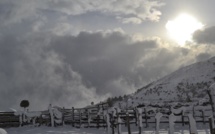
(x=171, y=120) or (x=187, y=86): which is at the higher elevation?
(x=187, y=86)

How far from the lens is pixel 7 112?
1458 inches

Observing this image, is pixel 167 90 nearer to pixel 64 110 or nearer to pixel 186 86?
pixel 186 86

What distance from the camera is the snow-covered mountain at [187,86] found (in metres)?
80.5

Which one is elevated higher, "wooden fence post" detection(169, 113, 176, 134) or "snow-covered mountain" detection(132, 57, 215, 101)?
"snow-covered mountain" detection(132, 57, 215, 101)

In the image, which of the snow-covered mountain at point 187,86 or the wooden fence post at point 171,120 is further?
the snow-covered mountain at point 187,86

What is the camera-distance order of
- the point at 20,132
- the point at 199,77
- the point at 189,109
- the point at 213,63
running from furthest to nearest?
1. the point at 213,63
2. the point at 199,77
3. the point at 189,109
4. the point at 20,132

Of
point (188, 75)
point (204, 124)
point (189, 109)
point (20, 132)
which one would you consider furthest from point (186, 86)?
point (20, 132)

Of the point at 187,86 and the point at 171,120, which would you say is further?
the point at 187,86

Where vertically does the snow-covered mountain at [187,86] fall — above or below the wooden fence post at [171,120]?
above

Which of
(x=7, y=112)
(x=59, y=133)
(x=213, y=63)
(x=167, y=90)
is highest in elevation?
(x=213, y=63)

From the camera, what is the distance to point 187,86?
93.8 meters

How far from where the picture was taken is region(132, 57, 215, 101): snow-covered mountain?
8046cm

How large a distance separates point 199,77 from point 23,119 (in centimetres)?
7516

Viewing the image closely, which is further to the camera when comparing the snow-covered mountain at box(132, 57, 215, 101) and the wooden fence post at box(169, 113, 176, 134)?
the snow-covered mountain at box(132, 57, 215, 101)
